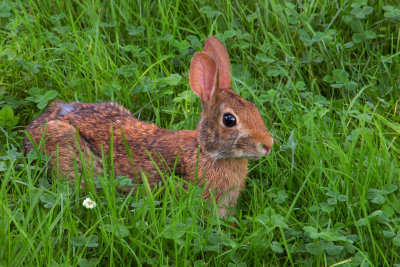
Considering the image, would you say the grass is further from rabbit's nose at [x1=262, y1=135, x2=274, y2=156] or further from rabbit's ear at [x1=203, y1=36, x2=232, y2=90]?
rabbit's ear at [x1=203, y1=36, x2=232, y2=90]

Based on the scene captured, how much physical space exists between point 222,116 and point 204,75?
0.38 m

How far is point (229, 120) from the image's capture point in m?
5.24

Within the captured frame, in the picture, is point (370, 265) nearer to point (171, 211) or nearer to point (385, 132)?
point (171, 211)

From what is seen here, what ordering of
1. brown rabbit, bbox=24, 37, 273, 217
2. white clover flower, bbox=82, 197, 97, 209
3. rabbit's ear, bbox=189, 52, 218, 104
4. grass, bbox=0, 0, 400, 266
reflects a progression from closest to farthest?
grass, bbox=0, 0, 400, 266 < white clover flower, bbox=82, 197, 97, 209 < brown rabbit, bbox=24, 37, 273, 217 < rabbit's ear, bbox=189, 52, 218, 104

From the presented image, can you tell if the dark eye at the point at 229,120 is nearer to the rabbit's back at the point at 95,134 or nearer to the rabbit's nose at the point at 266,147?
the rabbit's nose at the point at 266,147

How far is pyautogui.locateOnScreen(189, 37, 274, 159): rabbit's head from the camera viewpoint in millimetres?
5125

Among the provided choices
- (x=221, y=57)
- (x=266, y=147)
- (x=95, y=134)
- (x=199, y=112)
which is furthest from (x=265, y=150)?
(x=95, y=134)

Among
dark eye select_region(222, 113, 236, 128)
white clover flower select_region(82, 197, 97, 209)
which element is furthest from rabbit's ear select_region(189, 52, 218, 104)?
white clover flower select_region(82, 197, 97, 209)

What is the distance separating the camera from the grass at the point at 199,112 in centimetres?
445

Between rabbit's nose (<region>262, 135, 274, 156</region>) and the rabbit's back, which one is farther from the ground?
rabbit's nose (<region>262, 135, 274, 156</region>)

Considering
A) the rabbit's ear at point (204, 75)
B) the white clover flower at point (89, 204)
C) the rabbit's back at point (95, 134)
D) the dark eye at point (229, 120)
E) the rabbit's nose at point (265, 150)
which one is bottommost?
the white clover flower at point (89, 204)

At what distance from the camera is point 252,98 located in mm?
6270

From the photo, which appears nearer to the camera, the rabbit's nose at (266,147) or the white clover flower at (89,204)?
the white clover flower at (89,204)

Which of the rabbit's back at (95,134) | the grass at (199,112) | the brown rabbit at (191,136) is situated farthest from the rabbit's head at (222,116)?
the rabbit's back at (95,134)
